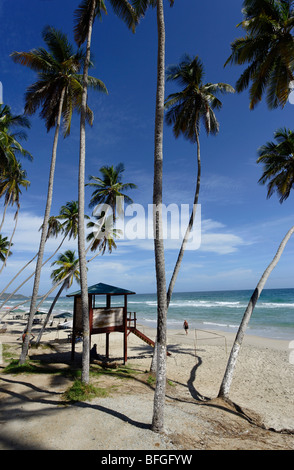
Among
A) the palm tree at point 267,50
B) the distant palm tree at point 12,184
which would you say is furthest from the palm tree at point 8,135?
the palm tree at point 267,50

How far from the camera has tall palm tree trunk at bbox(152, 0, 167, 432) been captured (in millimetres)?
6333

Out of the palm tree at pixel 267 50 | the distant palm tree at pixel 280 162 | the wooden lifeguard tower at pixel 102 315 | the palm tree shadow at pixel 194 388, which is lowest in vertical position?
the palm tree shadow at pixel 194 388

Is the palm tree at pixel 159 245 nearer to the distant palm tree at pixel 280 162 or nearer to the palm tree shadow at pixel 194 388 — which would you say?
the palm tree shadow at pixel 194 388

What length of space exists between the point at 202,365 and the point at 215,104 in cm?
1648

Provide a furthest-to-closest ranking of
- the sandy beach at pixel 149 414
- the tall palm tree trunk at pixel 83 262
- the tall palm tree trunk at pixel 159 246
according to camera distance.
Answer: the tall palm tree trunk at pixel 83 262 < the tall palm tree trunk at pixel 159 246 < the sandy beach at pixel 149 414

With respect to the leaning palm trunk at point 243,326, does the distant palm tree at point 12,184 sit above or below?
above

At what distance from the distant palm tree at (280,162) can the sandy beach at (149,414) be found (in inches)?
428

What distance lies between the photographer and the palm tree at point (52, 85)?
12336mm

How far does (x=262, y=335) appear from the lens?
26.5 meters

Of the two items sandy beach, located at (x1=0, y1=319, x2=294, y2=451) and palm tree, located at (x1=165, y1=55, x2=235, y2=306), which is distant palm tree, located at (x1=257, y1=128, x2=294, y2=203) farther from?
sandy beach, located at (x1=0, y1=319, x2=294, y2=451)

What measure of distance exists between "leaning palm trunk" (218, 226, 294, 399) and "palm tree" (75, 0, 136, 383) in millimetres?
5257

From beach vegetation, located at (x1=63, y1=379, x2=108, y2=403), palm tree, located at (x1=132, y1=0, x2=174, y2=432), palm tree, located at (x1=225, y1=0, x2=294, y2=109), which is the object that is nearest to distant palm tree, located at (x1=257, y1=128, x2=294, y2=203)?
palm tree, located at (x1=225, y1=0, x2=294, y2=109)
